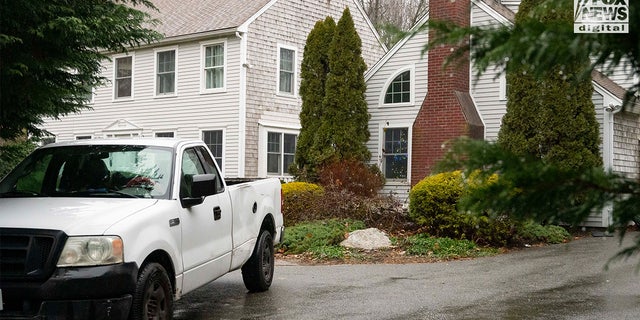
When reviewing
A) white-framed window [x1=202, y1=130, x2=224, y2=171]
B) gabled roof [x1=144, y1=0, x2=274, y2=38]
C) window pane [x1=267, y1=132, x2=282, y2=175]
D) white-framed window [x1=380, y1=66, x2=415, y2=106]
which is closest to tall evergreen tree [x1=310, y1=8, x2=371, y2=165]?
white-framed window [x1=380, y1=66, x2=415, y2=106]

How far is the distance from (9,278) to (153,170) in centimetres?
183

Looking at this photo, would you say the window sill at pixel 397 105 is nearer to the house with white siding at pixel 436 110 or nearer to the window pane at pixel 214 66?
the house with white siding at pixel 436 110

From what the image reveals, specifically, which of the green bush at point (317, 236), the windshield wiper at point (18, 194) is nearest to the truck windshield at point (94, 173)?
the windshield wiper at point (18, 194)

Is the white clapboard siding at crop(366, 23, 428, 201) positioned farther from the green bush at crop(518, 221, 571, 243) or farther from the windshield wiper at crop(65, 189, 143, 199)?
the windshield wiper at crop(65, 189, 143, 199)

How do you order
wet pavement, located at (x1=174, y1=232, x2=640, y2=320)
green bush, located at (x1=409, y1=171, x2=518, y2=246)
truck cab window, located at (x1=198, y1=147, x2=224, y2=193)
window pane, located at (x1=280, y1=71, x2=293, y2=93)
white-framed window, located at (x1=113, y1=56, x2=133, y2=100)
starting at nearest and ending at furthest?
wet pavement, located at (x1=174, y1=232, x2=640, y2=320) < truck cab window, located at (x1=198, y1=147, x2=224, y2=193) < green bush, located at (x1=409, y1=171, x2=518, y2=246) < window pane, located at (x1=280, y1=71, x2=293, y2=93) < white-framed window, located at (x1=113, y1=56, x2=133, y2=100)

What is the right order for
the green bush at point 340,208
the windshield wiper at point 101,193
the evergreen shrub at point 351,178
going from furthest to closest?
1. the evergreen shrub at point 351,178
2. the green bush at point 340,208
3. the windshield wiper at point 101,193

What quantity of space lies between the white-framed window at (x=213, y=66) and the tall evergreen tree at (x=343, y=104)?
16.4ft

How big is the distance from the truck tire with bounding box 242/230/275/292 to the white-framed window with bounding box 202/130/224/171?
14.3m

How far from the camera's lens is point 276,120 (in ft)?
76.9

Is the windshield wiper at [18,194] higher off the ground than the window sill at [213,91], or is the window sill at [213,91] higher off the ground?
the window sill at [213,91]

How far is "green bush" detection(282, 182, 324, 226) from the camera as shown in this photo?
50.9ft

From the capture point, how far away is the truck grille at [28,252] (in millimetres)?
5281

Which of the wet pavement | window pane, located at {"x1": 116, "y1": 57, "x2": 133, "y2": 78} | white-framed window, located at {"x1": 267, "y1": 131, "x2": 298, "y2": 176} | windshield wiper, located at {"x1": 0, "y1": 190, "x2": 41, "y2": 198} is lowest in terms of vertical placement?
the wet pavement

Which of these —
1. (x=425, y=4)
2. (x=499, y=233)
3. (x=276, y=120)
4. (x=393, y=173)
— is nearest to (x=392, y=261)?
(x=499, y=233)
